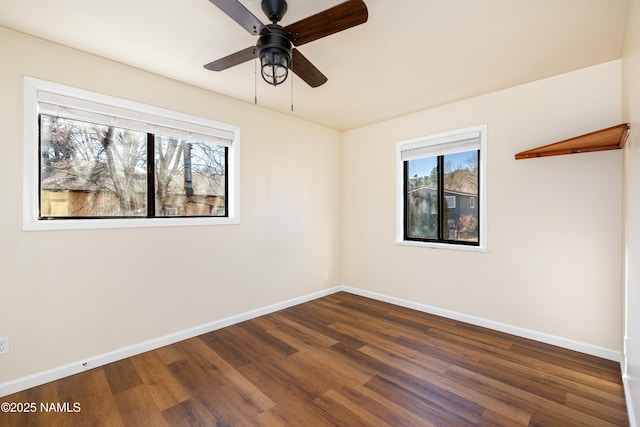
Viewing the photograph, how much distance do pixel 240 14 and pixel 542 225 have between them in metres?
3.12

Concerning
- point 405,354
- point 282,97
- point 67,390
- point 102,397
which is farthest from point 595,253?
point 67,390

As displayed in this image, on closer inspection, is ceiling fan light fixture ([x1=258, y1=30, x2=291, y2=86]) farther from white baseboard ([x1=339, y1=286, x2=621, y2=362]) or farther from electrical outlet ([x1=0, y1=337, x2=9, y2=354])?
white baseboard ([x1=339, y1=286, x2=621, y2=362])

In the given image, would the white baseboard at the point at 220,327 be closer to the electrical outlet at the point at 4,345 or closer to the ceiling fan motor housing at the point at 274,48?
the electrical outlet at the point at 4,345

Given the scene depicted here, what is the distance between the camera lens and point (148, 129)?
2.66m

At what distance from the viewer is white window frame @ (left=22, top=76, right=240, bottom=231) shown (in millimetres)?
2094

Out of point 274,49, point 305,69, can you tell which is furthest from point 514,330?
point 274,49

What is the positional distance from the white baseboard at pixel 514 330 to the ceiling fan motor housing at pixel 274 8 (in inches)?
135

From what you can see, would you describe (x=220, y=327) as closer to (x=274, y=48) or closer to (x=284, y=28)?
(x=274, y=48)

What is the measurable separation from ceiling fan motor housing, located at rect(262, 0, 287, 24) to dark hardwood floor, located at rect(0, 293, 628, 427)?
2497 millimetres

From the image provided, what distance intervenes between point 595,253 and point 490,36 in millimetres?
2077

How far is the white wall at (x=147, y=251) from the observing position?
6.74 ft

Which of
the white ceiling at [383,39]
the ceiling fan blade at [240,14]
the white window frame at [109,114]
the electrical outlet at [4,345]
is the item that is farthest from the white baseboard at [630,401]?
the electrical outlet at [4,345]

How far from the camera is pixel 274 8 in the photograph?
5.54 feet

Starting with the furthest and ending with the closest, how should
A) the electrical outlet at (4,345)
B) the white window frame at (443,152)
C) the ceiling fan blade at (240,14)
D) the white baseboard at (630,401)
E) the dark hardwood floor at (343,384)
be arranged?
the white window frame at (443,152), the electrical outlet at (4,345), the dark hardwood floor at (343,384), the white baseboard at (630,401), the ceiling fan blade at (240,14)
